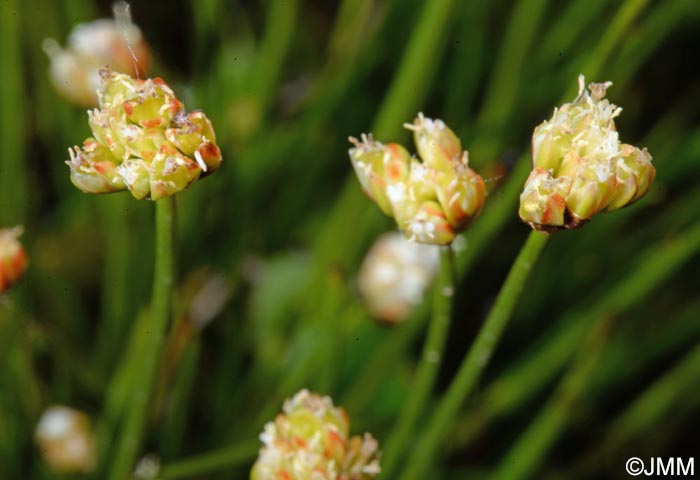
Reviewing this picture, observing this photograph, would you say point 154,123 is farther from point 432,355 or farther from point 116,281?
point 116,281

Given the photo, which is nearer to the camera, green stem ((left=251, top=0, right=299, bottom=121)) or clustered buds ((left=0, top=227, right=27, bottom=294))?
clustered buds ((left=0, top=227, right=27, bottom=294))

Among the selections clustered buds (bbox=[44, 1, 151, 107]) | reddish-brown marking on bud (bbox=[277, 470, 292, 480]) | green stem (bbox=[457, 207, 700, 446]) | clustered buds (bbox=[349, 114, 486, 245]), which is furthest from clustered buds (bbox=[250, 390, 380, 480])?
clustered buds (bbox=[44, 1, 151, 107])

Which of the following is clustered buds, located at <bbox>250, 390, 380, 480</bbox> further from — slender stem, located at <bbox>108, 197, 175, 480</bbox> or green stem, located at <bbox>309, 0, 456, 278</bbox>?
green stem, located at <bbox>309, 0, 456, 278</bbox>

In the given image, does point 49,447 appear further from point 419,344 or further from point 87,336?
point 419,344

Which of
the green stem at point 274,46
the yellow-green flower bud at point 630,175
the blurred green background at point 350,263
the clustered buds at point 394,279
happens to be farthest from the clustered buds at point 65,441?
the yellow-green flower bud at point 630,175

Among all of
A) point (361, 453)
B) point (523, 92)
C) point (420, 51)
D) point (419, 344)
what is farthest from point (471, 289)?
point (361, 453)

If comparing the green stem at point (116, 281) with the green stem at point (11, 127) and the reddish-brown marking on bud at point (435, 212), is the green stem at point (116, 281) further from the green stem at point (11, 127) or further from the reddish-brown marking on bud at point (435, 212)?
the reddish-brown marking on bud at point (435, 212)
